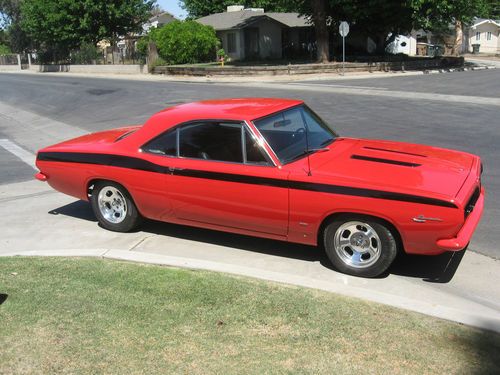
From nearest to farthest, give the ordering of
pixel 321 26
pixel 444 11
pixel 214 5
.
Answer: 1. pixel 444 11
2. pixel 321 26
3. pixel 214 5

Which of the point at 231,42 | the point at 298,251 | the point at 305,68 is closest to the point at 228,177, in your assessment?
the point at 298,251

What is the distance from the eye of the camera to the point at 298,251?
557cm

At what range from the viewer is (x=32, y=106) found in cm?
2058

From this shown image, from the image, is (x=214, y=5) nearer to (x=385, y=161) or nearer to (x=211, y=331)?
(x=385, y=161)

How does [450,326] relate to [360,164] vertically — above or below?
below

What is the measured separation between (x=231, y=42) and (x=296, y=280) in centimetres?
4293

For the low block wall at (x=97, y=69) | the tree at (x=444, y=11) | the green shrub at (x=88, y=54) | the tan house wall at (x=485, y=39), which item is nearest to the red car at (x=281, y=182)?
the tree at (x=444, y=11)

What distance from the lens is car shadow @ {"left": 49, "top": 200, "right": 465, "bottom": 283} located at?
4.99 m

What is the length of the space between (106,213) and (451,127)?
28.8ft

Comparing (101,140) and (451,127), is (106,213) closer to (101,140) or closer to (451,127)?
(101,140)

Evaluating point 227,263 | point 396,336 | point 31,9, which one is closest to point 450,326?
point 396,336

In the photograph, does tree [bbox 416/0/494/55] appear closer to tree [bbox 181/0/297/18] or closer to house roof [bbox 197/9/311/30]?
house roof [bbox 197/9/311/30]

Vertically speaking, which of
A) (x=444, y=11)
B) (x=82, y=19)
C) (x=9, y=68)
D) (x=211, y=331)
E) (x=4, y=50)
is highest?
(x=82, y=19)

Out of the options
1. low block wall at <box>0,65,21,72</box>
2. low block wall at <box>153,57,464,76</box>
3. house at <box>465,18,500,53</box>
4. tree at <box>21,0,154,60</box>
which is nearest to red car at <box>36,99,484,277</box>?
low block wall at <box>153,57,464,76</box>
